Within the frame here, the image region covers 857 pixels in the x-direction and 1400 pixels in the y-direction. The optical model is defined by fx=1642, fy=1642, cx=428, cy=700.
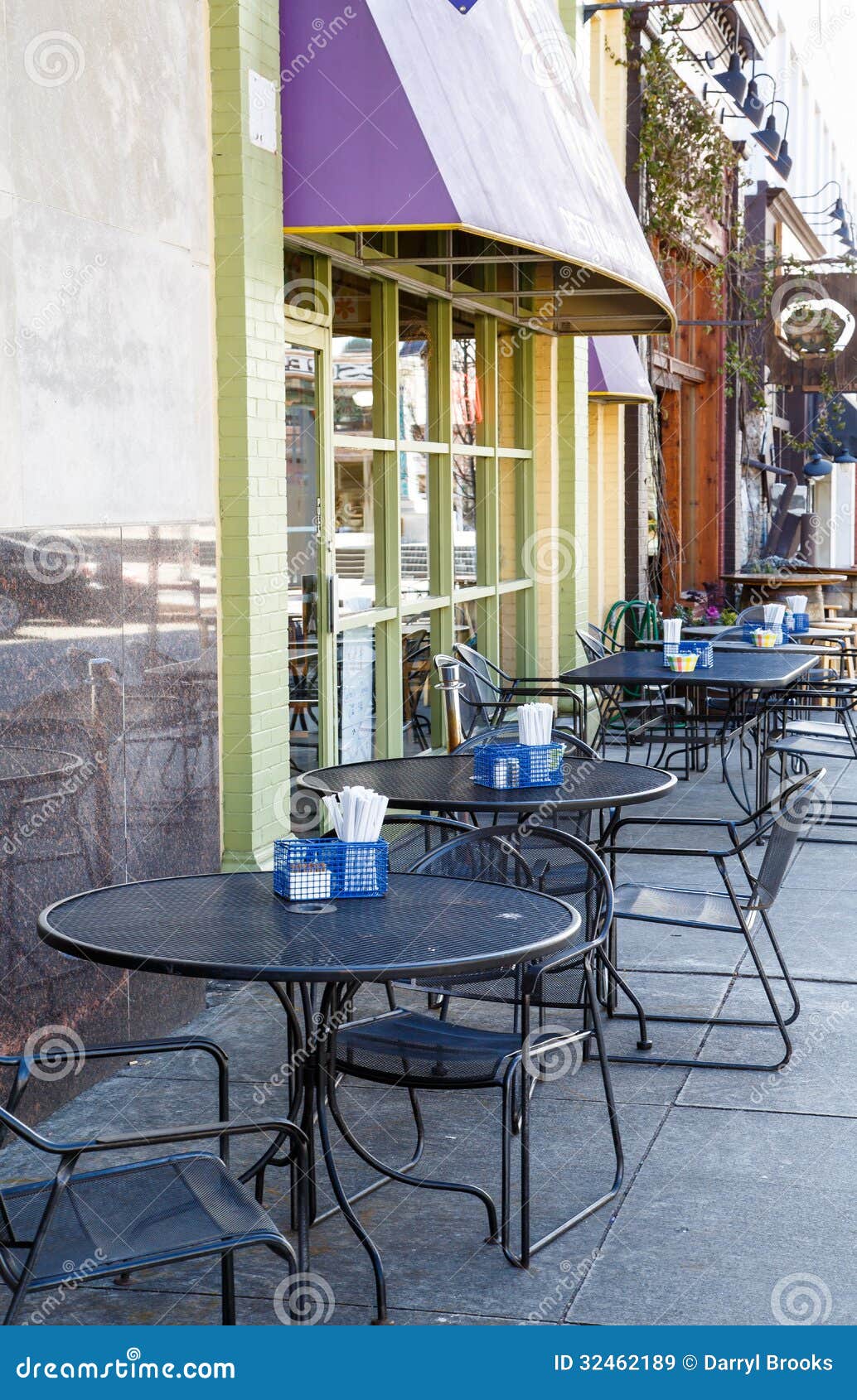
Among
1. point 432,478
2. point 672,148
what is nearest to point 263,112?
point 432,478

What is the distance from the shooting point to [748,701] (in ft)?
35.9

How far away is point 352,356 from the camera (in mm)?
7926

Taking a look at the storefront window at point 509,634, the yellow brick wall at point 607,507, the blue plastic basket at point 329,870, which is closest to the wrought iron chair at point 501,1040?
the blue plastic basket at point 329,870

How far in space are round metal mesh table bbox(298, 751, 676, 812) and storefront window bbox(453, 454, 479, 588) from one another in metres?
3.95

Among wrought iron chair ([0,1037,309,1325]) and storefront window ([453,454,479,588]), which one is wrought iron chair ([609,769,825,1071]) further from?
storefront window ([453,454,479,588])

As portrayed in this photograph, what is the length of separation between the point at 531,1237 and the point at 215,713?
236 centimetres

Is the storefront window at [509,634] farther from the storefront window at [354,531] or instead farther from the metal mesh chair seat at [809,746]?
the storefront window at [354,531]

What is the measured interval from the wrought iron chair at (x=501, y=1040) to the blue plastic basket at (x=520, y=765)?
59cm

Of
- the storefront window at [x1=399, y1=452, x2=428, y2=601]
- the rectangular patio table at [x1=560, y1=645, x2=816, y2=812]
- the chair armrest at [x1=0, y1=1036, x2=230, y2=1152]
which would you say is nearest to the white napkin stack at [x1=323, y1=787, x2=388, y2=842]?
the chair armrest at [x1=0, y1=1036, x2=230, y2=1152]

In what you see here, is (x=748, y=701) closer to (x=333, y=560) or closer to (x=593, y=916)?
(x=333, y=560)

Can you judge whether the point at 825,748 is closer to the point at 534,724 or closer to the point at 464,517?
the point at 464,517

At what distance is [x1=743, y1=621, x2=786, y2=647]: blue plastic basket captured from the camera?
10.6 m

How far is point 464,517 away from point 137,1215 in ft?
24.0

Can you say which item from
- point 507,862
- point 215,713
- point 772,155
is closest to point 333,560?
point 215,713
